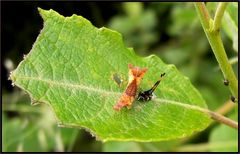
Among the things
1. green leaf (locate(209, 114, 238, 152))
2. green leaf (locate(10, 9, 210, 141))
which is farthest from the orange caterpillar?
green leaf (locate(209, 114, 238, 152))

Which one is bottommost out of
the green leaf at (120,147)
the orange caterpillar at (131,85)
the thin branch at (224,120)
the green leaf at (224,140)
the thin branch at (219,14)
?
the green leaf at (120,147)

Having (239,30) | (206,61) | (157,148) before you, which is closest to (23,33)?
(206,61)

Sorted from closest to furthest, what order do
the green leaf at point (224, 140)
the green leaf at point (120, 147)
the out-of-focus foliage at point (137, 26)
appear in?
the green leaf at point (224, 140) → the green leaf at point (120, 147) → the out-of-focus foliage at point (137, 26)

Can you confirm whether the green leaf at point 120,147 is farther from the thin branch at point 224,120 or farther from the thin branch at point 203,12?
the thin branch at point 203,12

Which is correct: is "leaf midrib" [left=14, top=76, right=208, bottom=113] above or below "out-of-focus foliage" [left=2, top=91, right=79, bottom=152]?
above

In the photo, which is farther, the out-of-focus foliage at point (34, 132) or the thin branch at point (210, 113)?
the out-of-focus foliage at point (34, 132)

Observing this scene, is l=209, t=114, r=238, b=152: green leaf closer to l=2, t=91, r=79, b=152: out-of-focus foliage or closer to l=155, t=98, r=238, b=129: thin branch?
l=155, t=98, r=238, b=129: thin branch

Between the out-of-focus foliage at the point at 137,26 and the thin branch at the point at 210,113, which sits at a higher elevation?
the out-of-focus foliage at the point at 137,26

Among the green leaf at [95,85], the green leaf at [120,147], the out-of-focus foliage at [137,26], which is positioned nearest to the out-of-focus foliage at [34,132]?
the green leaf at [120,147]
